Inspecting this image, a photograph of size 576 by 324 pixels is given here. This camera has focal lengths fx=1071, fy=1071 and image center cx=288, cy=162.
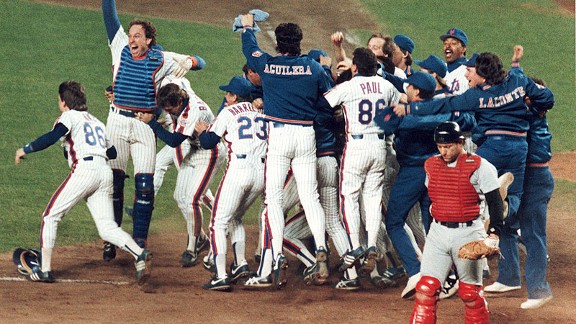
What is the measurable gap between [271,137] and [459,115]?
5.27ft

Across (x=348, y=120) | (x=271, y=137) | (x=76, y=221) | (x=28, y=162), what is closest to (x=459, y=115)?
(x=348, y=120)

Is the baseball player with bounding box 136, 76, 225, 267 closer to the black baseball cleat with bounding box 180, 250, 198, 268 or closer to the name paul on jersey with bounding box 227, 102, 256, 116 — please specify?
the black baseball cleat with bounding box 180, 250, 198, 268

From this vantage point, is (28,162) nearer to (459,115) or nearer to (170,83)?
(170,83)

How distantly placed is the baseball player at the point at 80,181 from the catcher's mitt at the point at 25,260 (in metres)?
0.10

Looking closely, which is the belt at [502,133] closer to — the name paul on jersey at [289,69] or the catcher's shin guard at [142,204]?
the name paul on jersey at [289,69]

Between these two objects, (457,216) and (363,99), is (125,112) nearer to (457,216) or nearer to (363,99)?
(363,99)

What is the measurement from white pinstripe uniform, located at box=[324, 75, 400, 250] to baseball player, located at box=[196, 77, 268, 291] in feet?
2.43

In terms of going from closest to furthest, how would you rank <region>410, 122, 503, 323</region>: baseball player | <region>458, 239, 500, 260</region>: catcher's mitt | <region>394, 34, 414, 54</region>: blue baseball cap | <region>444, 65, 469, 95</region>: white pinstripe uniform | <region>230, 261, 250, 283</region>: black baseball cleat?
<region>458, 239, 500, 260</region>: catcher's mitt, <region>410, 122, 503, 323</region>: baseball player, <region>230, 261, 250, 283</region>: black baseball cleat, <region>444, 65, 469, 95</region>: white pinstripe uniform, <region>394, 34, 414, 54</region>: blue baseball cap

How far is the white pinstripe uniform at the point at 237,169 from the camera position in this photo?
9242 millimetres

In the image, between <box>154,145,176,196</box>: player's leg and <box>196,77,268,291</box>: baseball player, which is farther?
<box>154,145,176,196</box>: player's leg

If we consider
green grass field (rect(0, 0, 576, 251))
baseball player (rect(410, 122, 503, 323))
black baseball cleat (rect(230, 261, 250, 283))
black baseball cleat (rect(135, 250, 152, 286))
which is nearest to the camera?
Answer: baseball player (rect(410, 122, 503, 323))

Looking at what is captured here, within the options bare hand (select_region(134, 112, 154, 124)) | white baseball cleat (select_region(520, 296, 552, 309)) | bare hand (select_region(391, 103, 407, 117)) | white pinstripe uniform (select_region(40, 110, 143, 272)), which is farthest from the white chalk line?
white baseball cleat (select_region(520, 296, 552, 309))

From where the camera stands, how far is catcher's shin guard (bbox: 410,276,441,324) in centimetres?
743

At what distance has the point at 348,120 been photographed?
30.2ft
